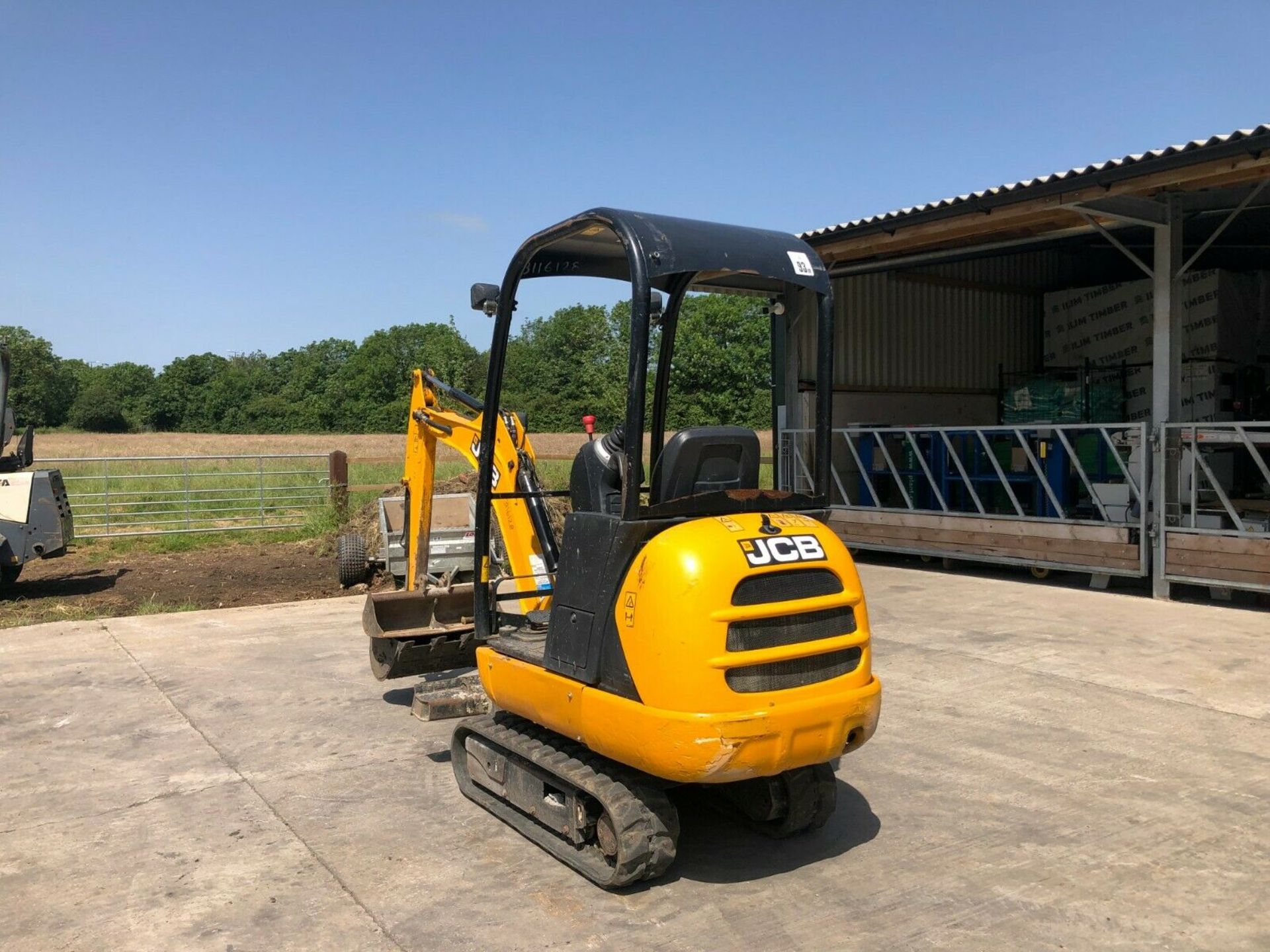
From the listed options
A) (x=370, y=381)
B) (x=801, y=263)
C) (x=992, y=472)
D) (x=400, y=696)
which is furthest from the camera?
(x=370, y=381)

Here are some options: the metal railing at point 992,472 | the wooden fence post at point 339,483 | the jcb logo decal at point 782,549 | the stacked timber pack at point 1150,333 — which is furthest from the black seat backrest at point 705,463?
the stacked timber pack at point 1150,333

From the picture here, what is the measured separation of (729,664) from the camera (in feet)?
12.3

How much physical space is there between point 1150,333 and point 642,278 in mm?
16015

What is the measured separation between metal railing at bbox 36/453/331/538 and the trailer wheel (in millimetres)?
4720

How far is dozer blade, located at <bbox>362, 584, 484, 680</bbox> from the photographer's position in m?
6.30

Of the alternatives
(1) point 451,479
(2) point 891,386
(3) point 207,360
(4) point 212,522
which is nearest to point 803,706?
(1) point 451,479

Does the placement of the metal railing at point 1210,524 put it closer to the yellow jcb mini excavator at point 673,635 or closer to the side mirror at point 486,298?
the yellow jcb mini excavator at point 673,635

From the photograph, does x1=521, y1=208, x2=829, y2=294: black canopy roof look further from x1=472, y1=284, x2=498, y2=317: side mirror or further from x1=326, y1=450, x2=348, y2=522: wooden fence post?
x1=326, y1=450, x2=348, y2=522: wooden fence post

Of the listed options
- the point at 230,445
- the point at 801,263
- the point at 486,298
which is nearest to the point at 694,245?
the point at 801,263

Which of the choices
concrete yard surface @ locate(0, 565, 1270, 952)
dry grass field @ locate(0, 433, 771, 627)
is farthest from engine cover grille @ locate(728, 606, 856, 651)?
dry grass field @ locate(0, 433, 771, 627)

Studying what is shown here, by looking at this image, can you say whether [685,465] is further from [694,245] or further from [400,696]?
[400,696]

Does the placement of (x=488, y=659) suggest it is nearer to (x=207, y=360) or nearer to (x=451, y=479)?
(x=451, y=479)

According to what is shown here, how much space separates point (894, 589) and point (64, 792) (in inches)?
327

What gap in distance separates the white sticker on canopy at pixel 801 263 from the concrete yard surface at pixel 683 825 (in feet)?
8.11
